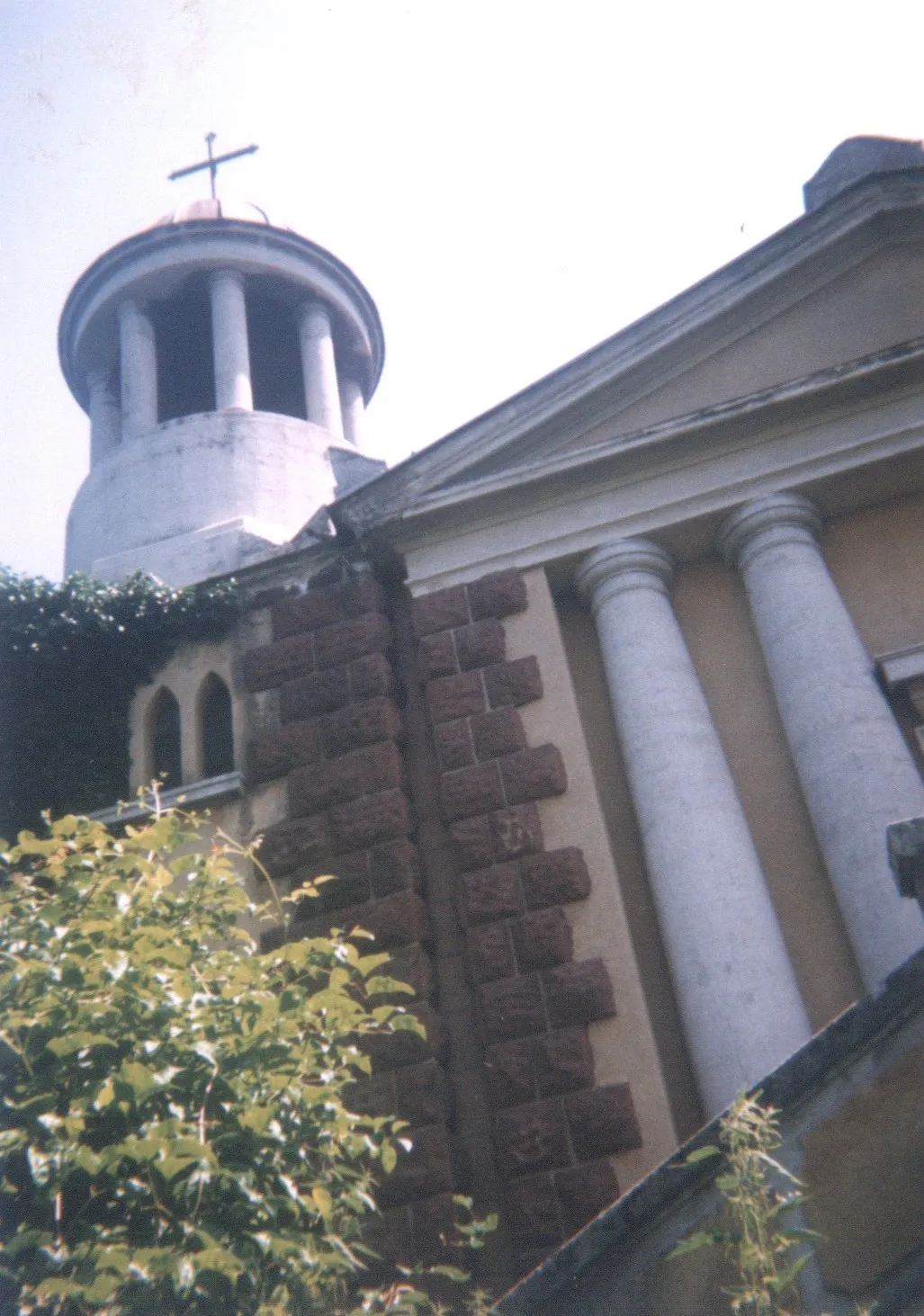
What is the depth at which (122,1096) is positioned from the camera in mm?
4625

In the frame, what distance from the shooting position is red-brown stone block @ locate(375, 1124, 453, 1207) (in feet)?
25.3

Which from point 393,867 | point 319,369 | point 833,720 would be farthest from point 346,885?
point 319,369

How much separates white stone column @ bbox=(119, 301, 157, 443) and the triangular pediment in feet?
16.4

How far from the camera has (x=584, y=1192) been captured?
24.6 feet

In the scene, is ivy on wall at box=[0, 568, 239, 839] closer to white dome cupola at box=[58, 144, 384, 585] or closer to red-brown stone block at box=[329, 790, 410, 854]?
white dome cupola at box=[58, 144, 384, 585]

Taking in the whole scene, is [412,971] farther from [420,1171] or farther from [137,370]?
[137,370]

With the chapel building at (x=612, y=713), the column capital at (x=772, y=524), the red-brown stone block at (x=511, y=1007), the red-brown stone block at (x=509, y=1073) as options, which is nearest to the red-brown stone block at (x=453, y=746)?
the chapel building at (x=612, y=713)

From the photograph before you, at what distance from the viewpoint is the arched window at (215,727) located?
10.2 metres

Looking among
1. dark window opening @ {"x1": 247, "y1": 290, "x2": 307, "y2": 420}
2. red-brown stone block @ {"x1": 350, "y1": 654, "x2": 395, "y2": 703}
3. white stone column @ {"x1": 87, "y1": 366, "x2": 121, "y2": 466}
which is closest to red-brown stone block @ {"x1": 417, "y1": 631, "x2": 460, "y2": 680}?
red-brown stone block @ {"x1": 350, "y1": 654, "x2": 395, "y2": 703}

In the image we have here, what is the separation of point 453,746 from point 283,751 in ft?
4.39

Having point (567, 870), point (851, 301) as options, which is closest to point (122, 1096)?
point (567, 870)

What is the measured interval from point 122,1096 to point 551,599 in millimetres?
5953

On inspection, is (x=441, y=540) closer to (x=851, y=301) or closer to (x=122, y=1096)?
(x=851, y=301)

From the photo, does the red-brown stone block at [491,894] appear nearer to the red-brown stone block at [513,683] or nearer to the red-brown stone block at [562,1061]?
the red-brown stone block at [562,1061]
